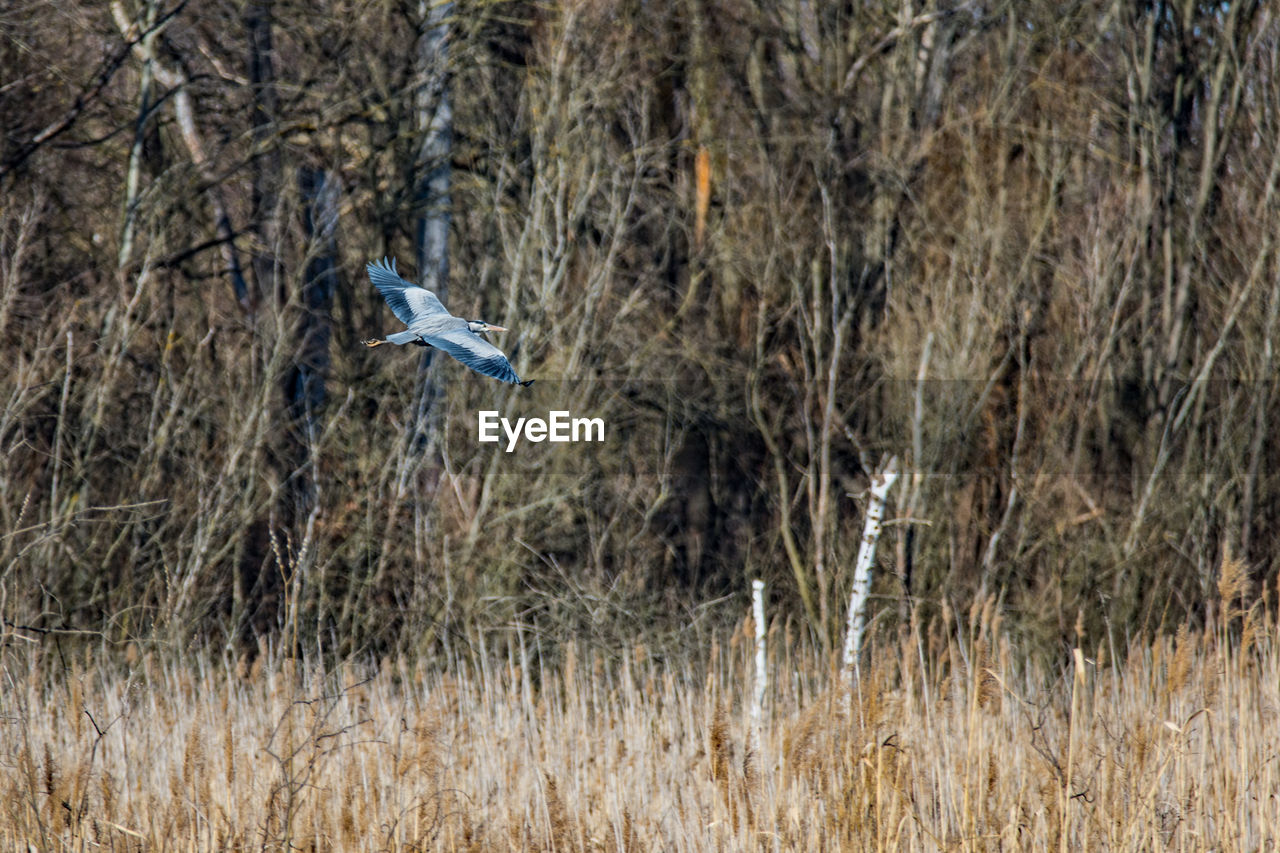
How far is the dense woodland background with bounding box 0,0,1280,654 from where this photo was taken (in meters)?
7.44

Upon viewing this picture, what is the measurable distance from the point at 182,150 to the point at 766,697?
7.25m

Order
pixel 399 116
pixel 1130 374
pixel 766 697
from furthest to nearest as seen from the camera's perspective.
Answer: pixel 1130 374 < pixel 399 116 < pixel 766 697

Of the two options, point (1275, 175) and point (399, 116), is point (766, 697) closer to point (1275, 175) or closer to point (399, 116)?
point (399, 116)

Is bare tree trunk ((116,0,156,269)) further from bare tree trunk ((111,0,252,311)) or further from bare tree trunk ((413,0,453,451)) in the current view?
bare tree trunk ((413,0,453,451))

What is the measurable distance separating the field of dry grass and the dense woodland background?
275 cm

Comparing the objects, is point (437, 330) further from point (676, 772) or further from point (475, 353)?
point (676, 772)

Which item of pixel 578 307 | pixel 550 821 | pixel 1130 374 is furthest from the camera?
pixel 1130 374

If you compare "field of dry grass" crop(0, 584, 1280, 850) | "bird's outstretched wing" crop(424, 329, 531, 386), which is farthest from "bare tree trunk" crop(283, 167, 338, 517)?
"bird's outstretched wing" crop(424, 329, 531, 386)

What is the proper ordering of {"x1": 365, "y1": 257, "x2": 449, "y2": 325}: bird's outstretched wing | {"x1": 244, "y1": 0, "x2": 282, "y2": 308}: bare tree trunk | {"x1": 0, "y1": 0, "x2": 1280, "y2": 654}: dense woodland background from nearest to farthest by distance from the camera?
{"x1": 365, "y1": 257, "x2": 449, "y2": 325}: bird's outstretched wing < {"x1": 0, "y1": 0, "x2": 1280, "y2": 654}: dense woodland background < {"x1": 244, "y1": 0, "x2": 282, "y2": 308}: bare tree trunk

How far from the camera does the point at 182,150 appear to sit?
9.56 m

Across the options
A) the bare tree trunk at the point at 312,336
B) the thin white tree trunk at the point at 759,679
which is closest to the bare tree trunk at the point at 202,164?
the bare tree trunk at the point at 312,336

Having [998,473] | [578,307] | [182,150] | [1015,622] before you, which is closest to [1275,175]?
[998,473]

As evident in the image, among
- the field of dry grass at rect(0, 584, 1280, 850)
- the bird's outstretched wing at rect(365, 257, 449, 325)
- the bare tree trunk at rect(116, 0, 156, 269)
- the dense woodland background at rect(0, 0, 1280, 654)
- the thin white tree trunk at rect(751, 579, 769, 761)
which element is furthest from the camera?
the bare tree trunk at rect(116, 0, 156, 269)

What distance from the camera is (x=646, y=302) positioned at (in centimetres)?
891
